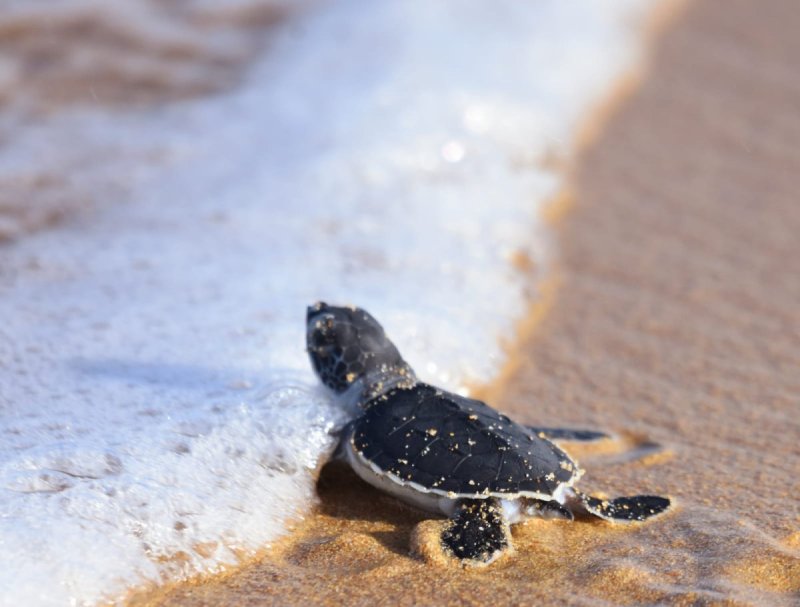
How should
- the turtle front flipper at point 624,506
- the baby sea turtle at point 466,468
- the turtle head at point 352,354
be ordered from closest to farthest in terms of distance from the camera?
the baby sea turtle at point 466,468
the turtle front flipper at point 624,506
the turtle head at point 352,354

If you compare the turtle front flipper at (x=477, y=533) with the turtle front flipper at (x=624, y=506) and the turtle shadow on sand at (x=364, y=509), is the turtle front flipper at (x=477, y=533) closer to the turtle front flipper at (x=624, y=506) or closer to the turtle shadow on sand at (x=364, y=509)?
the turtle shadow on sand at (x=364, y=509)

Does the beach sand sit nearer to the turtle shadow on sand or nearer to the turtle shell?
the turtle shadow on sand

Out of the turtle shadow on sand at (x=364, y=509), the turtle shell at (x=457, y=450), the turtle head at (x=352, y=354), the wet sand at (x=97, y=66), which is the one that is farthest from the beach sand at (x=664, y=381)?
the wet sand at (x=97, y=66)

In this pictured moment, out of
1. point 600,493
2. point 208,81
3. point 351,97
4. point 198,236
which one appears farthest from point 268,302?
point 208,81

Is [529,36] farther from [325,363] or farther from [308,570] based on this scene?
A: [308,570]

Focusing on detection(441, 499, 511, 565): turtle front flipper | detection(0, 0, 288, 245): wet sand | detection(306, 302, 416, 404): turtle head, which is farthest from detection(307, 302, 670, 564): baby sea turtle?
detection(0, 0, 288, 245): wet sand

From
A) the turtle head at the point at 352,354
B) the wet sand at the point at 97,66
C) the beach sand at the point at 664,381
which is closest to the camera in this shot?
the beach sand at the point at 664,381
